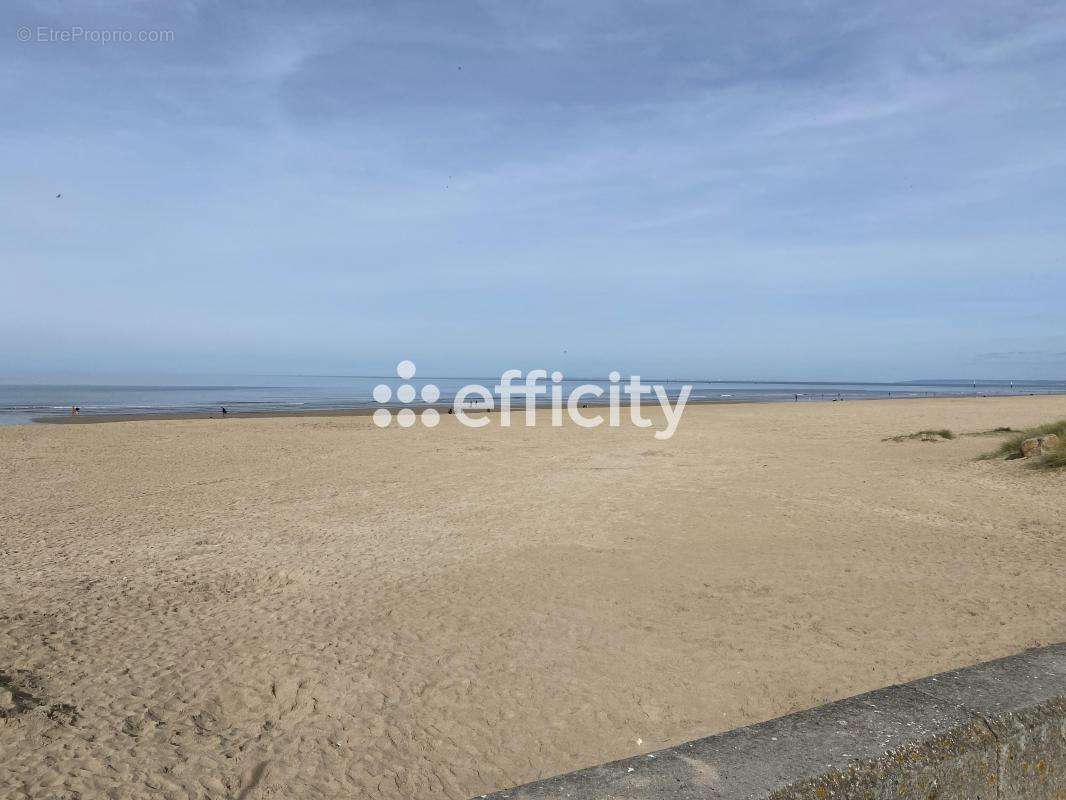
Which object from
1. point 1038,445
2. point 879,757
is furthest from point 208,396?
point 879,757

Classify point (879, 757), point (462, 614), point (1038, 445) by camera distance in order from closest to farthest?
point (879, 757) < point (462, 614) < point (1038, 445)

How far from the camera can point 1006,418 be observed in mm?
26500

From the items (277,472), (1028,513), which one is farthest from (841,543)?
(277,472)

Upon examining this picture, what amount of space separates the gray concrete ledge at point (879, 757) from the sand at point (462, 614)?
2591 mm

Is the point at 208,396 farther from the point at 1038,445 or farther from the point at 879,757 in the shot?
the point at 879,757

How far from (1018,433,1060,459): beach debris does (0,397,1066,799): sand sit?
758 millimetres

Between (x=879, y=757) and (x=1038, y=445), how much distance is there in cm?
1353

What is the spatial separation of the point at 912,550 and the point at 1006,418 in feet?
73.2

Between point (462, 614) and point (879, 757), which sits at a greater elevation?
point (879, 757)

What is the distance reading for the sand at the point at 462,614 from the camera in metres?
4.20

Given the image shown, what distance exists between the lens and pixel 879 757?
5.27 ft

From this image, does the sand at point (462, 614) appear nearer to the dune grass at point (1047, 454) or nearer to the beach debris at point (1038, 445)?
the dune grass at point (1047, 454)

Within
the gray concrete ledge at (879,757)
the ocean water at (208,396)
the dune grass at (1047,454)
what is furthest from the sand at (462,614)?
the ocean water at (208,396)

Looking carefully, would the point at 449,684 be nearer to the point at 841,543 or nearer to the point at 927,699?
the point at 927,699
